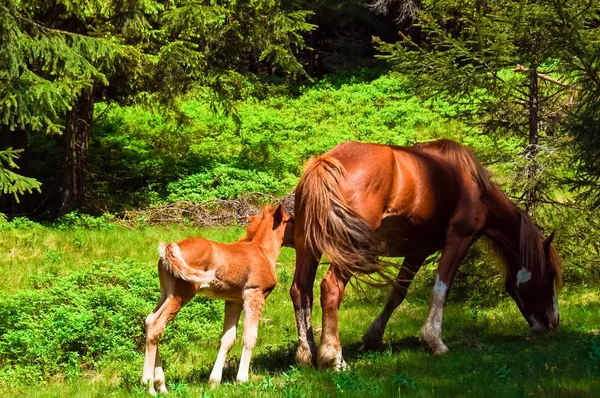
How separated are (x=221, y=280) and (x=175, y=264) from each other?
1.89 feet

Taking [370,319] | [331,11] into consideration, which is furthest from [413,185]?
[331,11]

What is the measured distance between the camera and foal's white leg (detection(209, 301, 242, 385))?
6.86 meters

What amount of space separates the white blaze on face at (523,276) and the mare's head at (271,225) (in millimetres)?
2925

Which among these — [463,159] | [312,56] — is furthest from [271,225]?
[312,56]

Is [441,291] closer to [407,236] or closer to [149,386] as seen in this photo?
[407,236]

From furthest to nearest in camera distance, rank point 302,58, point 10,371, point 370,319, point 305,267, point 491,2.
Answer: point 302,58, point 491,2, point 370,319, point 10,371, point 305,267

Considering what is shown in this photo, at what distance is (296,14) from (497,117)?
9.72m

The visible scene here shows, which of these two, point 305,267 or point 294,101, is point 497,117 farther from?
point 294,101

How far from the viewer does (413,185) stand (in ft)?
25.3

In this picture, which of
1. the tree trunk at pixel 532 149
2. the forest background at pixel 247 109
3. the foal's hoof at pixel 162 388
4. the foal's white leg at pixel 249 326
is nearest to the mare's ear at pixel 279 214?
the foal's white leg at pixel 249 326

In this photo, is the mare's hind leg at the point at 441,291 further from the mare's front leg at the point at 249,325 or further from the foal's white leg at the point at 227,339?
the foal's white leg at the point at 227,339

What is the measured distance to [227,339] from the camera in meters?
7.04

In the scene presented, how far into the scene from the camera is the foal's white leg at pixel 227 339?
6.86m

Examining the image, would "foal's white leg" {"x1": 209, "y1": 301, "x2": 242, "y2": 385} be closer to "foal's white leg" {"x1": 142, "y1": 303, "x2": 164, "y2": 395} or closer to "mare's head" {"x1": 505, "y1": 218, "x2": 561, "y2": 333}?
"foal's white leg" {"x1": 142, "y1": 303, "x2": 164, "y2": 395}
